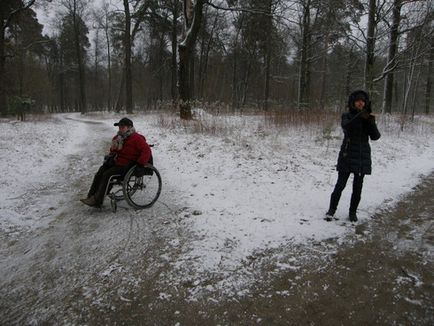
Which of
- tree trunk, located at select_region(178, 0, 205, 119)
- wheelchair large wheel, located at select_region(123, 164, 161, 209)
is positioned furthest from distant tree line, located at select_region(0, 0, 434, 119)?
wheelchair large wheel, located at select_region(123, 164, 161, 209)

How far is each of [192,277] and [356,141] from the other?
2947 millimetres

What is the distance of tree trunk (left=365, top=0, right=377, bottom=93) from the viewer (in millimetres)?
13039

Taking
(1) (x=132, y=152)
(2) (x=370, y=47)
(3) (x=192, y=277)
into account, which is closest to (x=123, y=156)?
(1) (x=132, y=152)

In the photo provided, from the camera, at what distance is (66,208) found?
511 cm

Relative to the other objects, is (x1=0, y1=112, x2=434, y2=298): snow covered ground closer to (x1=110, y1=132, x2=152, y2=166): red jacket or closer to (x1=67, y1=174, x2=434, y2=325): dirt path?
(x1=67, y1=174, x2=434, y2=325): dirt path

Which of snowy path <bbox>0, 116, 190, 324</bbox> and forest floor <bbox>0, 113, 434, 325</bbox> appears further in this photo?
snowy path <bbox>0, 116, 190, 324</bbox>

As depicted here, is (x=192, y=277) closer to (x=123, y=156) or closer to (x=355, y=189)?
(x=123, y=156)

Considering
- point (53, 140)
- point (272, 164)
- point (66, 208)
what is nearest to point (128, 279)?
point (66, 208)

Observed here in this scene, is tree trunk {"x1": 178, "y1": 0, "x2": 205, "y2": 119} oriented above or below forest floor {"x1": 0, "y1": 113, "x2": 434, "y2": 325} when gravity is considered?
above

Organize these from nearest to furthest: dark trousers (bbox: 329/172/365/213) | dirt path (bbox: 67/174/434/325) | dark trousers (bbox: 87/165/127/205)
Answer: dirt path (bbox: 67/174/434/325), dark trousers (bbox: 329/172/365/213), dark trousers (bbox: 87/165/127/205)

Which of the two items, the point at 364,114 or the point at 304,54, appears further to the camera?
the point at 304,54

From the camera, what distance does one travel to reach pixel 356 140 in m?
4.36

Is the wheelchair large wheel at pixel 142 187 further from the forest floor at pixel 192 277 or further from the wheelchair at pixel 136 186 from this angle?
the forest floor at pixel 192 277

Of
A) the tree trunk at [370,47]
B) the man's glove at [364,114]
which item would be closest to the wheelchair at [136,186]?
the man's glove at [364,114]
